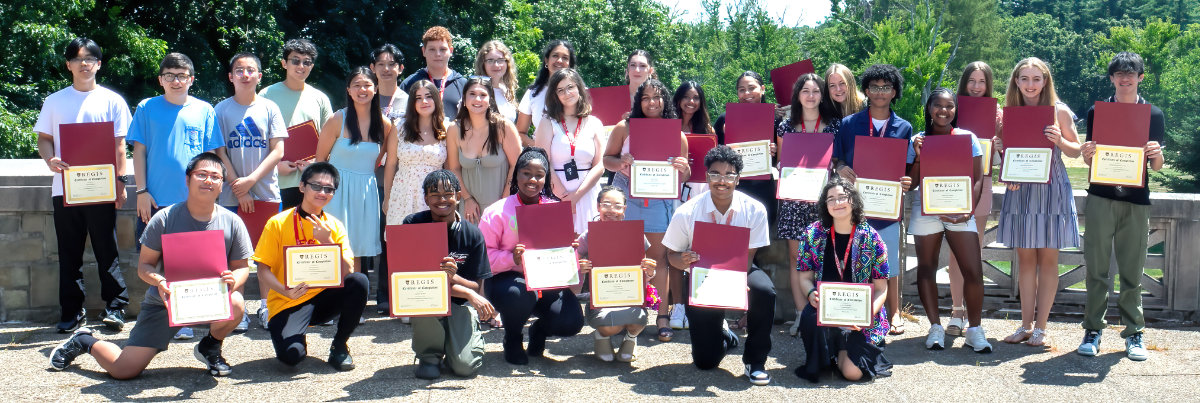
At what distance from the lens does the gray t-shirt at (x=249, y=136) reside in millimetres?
6539

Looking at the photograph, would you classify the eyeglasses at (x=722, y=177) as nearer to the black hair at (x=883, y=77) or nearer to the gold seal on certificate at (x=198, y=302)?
the black hair at (x=883, y=77)

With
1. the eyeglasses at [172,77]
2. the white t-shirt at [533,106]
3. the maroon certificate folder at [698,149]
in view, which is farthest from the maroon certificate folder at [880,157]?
the eyeglasses at [172,77]

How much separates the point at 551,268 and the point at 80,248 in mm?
3180

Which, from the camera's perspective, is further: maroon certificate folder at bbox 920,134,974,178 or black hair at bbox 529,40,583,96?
black hair at bbox 529,40,583,96

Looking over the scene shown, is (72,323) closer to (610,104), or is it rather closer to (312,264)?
(312,264)

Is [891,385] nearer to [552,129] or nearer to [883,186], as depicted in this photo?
[883,186]

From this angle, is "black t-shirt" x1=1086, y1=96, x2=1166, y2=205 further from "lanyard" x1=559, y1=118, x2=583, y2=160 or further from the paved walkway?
"lanyard" x1=559, y1=118, x2=583, y2=160

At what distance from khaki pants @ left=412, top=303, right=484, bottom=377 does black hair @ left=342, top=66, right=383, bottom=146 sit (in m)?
1.68

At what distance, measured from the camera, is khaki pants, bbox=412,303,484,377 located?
546cm

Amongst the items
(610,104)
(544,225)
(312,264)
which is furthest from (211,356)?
(610,104)

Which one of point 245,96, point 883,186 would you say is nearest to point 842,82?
point 883,186

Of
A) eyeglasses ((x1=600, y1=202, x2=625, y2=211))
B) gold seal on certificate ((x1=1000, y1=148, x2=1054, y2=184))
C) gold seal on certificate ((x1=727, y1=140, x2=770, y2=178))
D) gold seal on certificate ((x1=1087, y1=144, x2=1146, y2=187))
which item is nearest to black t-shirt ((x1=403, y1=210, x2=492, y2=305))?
eyeglasses ((x1=600, y1=202, x2=625, y2=211))

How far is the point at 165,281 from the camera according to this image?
5211mm

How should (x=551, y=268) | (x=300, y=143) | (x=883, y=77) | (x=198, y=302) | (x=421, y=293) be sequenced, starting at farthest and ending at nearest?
1. (x=300, y=143)
2. (x=883, y=77)
3. (x=551, y=268)
4. (x=421, y=293)
5. (x=198, y=302)
